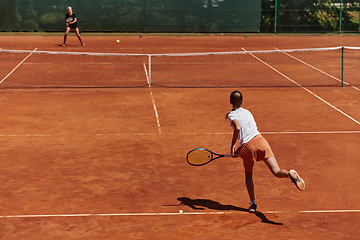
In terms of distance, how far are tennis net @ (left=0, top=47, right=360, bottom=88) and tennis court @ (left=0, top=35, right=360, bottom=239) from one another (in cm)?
23

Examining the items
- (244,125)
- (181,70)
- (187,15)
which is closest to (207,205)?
(244,125)

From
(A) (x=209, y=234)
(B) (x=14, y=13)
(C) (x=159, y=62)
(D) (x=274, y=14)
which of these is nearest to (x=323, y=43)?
(D) (x=274, y=14)

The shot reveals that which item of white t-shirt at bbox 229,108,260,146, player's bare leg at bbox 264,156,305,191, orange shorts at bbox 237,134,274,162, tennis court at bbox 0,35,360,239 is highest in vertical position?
white t-shirt at bbox 229,108,260,146

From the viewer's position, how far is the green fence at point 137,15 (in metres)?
33.2

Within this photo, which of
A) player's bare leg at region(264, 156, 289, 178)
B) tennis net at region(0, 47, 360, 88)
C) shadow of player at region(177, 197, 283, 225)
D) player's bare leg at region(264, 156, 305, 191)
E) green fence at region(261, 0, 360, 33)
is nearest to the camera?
player's bare leg at region(264, 156, 305, 191)

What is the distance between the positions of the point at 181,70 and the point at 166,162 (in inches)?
467

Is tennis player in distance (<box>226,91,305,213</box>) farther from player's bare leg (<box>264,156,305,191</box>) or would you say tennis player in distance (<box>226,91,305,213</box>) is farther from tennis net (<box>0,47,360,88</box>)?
tennis net (<box>0,47,360,88</box>)

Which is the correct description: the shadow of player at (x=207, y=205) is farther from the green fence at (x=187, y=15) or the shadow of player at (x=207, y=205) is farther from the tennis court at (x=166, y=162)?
the green fence at (x=187, y=15)

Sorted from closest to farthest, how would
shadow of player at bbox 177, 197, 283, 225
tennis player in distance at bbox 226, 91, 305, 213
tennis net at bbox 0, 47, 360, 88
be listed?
1. tennis player in distance at bbox 226, 91, 305, 213
2. shadow of player at bbox 177, 197, 283, 225
3. tennis net at bbox 0, 47, 360, 88

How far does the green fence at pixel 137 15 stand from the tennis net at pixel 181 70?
906cm

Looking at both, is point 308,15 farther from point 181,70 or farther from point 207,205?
point 207,205

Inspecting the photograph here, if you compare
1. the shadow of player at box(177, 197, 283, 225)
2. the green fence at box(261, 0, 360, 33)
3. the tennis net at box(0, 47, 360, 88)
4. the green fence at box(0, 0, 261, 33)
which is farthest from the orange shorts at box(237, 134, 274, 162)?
the green fence at box(261, 0, 360, 33)

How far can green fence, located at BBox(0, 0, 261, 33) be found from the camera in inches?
1309

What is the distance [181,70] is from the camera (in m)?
21.3
